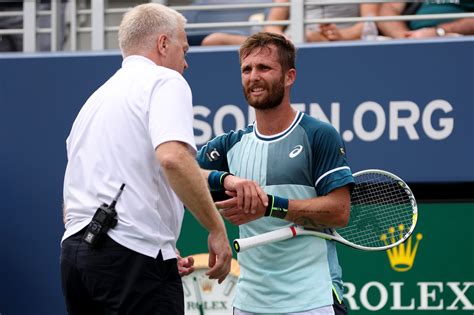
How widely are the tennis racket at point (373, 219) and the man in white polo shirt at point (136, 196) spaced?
485 millimetres

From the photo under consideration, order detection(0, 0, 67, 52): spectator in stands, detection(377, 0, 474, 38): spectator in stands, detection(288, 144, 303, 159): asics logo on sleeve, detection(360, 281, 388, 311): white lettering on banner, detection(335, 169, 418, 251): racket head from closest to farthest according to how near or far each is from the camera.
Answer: detection(288, 144, 303, 159): asics logo on sleeve
detection(335, 169, 418, 251): racket head
detection(360, 281, 388, 311): white lettering on banner
detection(377, 0, 474, 38): spectator in stands
detection(0, 0, 67, 52): spectator in stands

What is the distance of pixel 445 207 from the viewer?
267 inches

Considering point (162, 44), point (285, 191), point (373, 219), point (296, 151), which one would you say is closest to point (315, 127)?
point (296, 151)

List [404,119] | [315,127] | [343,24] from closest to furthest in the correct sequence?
1. [315,127]
2. [404,119]
3. [343,24]

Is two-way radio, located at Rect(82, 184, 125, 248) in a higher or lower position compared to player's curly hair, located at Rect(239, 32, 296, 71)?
lower

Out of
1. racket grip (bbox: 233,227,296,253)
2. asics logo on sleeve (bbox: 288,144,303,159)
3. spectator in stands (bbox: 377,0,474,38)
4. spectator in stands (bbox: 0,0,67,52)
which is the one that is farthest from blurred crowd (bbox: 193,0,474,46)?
racket grip (bbox: 233,227,296,253)

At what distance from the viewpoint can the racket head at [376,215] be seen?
4.48 metres

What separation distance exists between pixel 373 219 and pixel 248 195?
973 millimetres

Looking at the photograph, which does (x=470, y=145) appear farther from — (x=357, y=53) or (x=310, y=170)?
(x=310, y=170)

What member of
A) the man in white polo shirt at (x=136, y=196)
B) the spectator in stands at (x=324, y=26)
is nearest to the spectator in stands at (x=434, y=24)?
the spectator in stands at (x=324, y=26)

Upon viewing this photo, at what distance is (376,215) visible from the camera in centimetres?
465

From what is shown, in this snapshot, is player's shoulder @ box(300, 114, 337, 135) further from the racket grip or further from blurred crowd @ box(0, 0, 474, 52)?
blurred crowd @ box(0, 0, 474, 52)

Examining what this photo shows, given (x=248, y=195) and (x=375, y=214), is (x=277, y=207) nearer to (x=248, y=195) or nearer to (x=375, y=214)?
(x=248, y=195)

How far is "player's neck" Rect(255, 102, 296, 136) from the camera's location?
13.5ft
